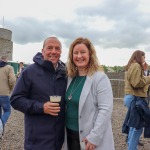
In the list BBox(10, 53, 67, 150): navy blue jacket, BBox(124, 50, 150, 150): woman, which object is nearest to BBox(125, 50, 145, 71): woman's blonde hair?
BBox(124, 50, 150, 150): woman

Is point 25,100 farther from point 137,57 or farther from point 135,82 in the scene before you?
point 137,57

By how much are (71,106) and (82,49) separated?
1.71 ft

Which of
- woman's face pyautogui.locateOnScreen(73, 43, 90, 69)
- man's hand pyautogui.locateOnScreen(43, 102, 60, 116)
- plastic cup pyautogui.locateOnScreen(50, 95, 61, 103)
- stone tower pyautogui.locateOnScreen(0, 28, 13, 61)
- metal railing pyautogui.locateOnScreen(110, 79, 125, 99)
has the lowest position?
metal railing pyautogui.locateOnScreen(110, 79, 125, 99)

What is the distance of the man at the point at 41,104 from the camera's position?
8.36 ft

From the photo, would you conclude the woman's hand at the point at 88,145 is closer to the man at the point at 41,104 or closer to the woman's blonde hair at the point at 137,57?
the man at the point at 41,104

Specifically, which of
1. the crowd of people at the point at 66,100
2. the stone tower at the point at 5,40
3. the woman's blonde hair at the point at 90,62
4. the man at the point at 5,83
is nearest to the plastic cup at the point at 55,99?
the crowd of people at the point at 66,100

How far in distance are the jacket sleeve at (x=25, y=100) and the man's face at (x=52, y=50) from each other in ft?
0.87

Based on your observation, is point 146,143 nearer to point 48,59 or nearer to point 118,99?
point 48,59

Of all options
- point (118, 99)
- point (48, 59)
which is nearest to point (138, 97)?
point (48, 59)

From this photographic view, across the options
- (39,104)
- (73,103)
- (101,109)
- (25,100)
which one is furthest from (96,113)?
(25,100)

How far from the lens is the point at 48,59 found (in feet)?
8.82

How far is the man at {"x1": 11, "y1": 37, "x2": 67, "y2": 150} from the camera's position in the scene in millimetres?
2547

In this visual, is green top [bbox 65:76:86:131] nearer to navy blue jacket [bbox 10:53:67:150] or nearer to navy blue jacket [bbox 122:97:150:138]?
navy blue jacket [bbox 10:53:67:150]

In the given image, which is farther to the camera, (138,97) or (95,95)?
(138,97)
